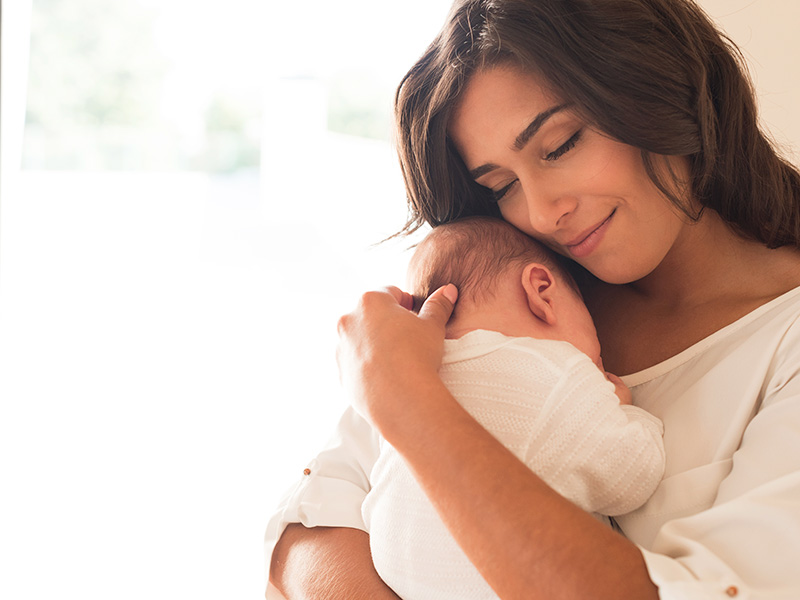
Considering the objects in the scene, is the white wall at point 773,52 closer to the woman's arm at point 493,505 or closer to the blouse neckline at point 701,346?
the blouse neckline at point 701,346

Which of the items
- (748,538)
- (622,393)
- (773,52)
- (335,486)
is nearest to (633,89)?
(622,393)

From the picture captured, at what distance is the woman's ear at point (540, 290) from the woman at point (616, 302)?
85 mm

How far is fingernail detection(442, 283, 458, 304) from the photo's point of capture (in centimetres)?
117

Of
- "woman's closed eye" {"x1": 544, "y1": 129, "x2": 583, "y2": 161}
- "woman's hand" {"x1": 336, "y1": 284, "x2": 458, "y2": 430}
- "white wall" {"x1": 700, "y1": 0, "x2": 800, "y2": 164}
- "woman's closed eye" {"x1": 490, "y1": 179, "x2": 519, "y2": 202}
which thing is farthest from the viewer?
"white wall" {"x1": 700, "y1": 0, "x2": 800, "y2": 164}

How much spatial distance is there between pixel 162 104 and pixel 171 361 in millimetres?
8268

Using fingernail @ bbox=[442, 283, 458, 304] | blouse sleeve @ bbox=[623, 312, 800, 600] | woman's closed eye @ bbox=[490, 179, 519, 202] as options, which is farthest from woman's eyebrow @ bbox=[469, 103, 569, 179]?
blouse sleeve @ bbox=[623, 312, 800, 600]

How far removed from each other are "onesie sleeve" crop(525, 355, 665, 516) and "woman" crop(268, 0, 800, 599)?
0.07 m

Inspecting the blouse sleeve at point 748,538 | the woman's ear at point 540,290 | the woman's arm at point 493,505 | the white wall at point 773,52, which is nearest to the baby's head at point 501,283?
the woman's ear at point 540,290

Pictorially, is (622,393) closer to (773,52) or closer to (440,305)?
(440,305)

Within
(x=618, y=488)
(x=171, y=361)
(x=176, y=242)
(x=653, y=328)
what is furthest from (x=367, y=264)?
(x=618, y=488)

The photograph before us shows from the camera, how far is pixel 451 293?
118cm

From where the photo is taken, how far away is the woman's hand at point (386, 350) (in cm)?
93

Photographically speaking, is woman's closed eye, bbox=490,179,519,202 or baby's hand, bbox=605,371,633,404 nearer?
baby's hand, bbox=605,371,633,404

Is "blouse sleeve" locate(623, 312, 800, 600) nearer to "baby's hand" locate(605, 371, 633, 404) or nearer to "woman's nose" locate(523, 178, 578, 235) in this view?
"baby's hand" locate(605, 371, 633, 404)
